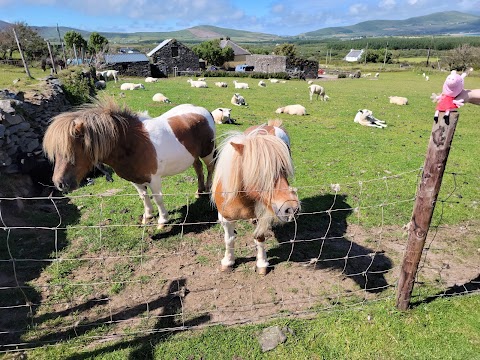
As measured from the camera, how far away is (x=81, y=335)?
3.73 m

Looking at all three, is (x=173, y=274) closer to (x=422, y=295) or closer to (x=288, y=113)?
(x=422, y=295)

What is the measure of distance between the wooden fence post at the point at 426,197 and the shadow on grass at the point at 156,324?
2453 mm

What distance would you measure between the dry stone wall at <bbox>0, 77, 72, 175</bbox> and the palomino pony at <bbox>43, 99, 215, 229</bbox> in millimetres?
1577

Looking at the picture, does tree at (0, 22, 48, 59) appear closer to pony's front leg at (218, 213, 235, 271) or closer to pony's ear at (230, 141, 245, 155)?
pony's front leg at (218, 213, 235, 271)

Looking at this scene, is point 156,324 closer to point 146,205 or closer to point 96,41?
point 146,205

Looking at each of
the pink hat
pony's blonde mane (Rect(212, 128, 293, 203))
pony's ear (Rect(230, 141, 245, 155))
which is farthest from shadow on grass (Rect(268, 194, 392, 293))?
the pink hat

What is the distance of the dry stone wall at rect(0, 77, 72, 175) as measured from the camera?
672cm

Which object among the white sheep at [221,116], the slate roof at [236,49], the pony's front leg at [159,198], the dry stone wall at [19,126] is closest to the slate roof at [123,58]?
the slate roof at [236,49]

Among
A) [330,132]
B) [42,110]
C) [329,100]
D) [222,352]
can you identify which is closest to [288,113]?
[330,132]

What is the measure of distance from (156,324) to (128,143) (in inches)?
104

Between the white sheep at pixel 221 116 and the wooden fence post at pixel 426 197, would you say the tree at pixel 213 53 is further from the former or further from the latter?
the wooden fence post at pixel 426 197

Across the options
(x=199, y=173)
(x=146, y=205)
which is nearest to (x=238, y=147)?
(x=146, y=205)

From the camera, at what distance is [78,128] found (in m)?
4.24

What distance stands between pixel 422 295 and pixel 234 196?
286 centimetres
